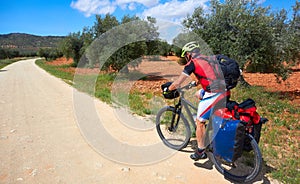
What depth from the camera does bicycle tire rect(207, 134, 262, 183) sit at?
2.88 m

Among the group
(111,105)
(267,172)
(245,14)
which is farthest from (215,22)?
(267,172)

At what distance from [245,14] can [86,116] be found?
7.87 meters

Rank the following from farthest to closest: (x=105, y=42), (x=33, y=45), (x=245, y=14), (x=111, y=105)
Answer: (x=33, y=45), (x=105, y=42), (x=245, y=14), (x=111, y=105)

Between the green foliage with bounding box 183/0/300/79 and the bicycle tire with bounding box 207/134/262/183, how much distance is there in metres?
6.80

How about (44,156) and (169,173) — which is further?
(44,156)

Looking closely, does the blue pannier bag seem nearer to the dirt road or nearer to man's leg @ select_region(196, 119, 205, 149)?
man's leg @ select_region(196, 119, 205, 149)

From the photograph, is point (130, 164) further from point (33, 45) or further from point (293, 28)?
point (33, 45)

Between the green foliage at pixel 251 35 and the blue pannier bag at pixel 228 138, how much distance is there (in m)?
7.21

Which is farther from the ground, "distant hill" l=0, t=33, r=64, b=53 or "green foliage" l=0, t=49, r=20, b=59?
"distant hill" l=0, t=33, r=64, b=53

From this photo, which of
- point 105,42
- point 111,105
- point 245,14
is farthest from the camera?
point 105,42

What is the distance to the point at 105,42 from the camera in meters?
14.7

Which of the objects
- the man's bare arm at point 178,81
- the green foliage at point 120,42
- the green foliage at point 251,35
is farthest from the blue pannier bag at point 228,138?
the green foliage at point 120,42

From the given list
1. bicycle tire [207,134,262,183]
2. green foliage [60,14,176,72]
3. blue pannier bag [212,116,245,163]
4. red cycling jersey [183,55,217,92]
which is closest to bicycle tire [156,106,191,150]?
bicycle tire [207,134,262,183]

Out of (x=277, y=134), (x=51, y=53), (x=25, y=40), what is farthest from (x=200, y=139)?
(x=25, y=40)
